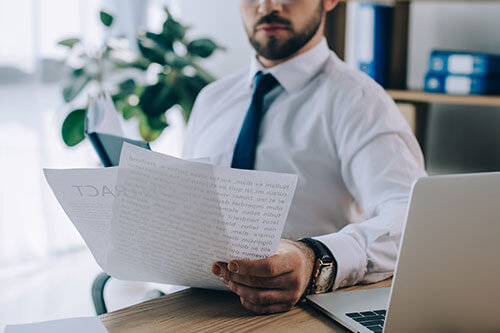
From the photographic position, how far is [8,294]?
2.54 meters

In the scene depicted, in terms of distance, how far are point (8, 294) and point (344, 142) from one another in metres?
1.98

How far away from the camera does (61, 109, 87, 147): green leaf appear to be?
230cm

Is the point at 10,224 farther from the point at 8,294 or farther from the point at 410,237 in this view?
the point at 410,237

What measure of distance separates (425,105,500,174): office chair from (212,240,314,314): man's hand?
4.59 ft

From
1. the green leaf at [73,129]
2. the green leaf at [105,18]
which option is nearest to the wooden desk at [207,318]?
the green leaf at [73,129]

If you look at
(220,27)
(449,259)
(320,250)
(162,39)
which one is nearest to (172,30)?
(162,39)

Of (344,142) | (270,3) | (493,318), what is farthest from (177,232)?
(270,3)

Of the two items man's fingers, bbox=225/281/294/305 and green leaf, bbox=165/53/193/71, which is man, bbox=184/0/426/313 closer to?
man's fingers, bbox=225/281/294/305

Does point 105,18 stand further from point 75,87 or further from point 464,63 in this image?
point 464,63

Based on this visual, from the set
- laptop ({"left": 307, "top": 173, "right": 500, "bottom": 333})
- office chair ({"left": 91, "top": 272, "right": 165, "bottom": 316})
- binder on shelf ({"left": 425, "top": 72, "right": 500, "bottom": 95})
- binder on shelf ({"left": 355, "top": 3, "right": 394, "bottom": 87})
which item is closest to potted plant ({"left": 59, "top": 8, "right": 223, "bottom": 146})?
binder on shelf ({"left": 355, "top": 3, "right": 394, "bottom": 87})

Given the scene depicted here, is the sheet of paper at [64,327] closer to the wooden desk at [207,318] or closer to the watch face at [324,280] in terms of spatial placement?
the wooden desk at [207,318]

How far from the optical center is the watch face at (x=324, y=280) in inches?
34.7

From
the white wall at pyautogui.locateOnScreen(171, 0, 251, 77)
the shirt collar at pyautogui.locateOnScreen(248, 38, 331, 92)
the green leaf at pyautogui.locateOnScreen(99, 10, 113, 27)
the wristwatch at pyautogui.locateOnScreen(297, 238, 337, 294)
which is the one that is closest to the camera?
the wristwatch at pyautogui.locateOnScreen(297, 238, 337, 294)

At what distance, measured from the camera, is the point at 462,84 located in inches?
72.5
